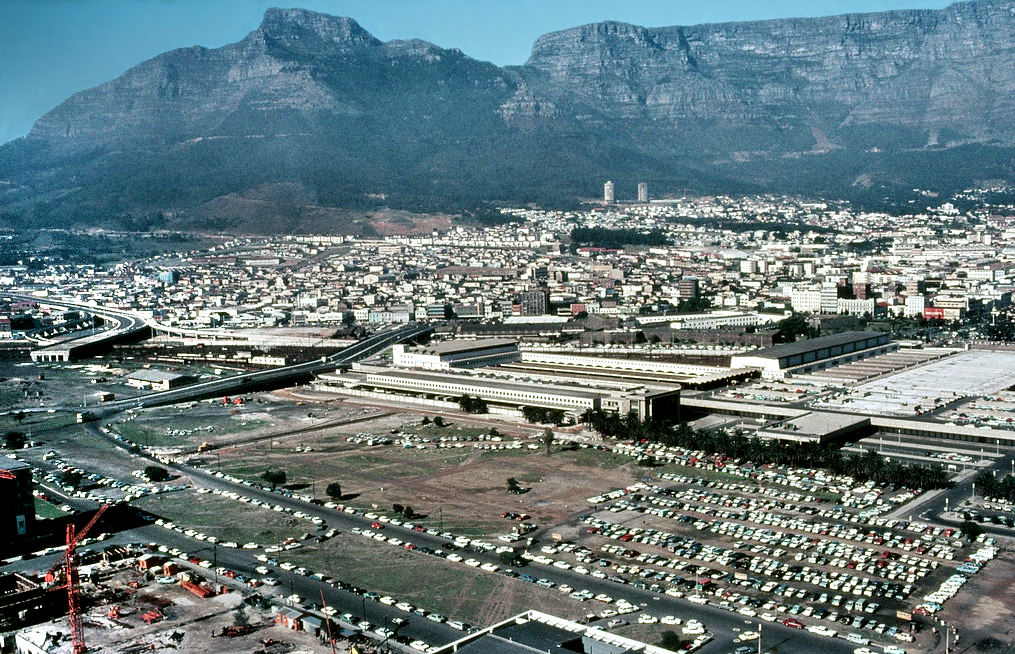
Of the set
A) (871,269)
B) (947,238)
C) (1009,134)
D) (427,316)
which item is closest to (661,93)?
(1009,134)

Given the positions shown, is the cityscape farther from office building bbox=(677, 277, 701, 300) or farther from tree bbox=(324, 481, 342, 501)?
office building bbox=(677, 277, 701, 300)

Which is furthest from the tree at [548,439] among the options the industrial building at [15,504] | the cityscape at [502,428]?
the industrial building at [15,504]

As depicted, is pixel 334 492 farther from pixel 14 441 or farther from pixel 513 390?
pixel 14 441

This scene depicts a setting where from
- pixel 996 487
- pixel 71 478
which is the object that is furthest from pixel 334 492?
pixel 996 487

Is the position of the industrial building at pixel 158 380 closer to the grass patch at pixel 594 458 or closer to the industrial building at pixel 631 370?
the industrial building at pixel 631 370

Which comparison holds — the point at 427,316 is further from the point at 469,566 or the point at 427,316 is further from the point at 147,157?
the point at 147,157

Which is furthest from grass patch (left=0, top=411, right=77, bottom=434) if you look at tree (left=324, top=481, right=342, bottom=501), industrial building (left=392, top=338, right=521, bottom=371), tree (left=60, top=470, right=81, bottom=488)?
tree (left=324, top=481, right=342, bottom=501)
